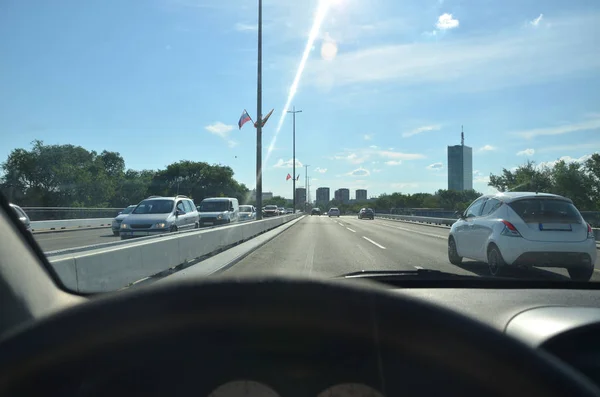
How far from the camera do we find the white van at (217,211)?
80.2 ft

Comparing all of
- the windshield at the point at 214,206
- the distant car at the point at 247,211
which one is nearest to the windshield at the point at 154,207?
the windshield at the point at 214,206

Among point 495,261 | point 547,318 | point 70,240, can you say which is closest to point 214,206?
point 70,240

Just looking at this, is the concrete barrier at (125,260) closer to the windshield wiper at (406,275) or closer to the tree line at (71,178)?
the tree line at (71,178)

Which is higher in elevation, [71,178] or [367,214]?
[71,178]

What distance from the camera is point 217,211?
25359 mm

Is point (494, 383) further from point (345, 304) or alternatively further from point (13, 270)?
point (13, 270)

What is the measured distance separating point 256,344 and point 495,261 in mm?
8876

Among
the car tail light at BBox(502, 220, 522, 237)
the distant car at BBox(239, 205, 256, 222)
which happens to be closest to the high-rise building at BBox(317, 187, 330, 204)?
the distant car at BBox(239, 205, 256, 222)

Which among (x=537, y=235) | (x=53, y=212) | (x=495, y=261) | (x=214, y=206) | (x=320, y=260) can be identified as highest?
(x=214, y=206)

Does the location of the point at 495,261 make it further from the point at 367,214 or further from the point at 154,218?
the point at 367,214

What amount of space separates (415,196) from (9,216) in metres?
106

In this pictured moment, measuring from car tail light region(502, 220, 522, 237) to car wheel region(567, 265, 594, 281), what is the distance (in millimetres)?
1188

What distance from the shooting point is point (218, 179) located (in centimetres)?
1786

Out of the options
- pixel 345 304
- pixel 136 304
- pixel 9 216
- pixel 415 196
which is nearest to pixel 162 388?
pixel 136 304
